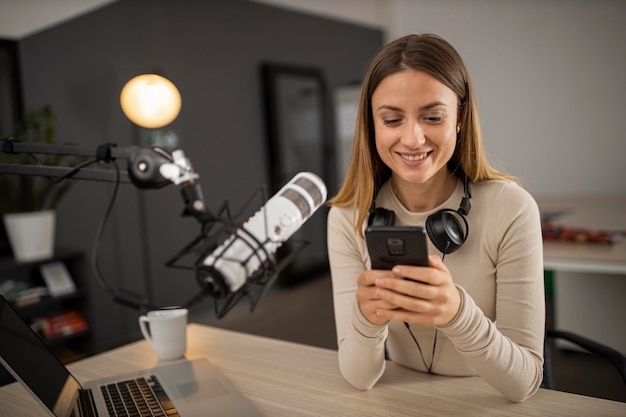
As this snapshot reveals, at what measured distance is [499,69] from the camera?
15.4 feet

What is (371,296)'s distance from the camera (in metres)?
0.99

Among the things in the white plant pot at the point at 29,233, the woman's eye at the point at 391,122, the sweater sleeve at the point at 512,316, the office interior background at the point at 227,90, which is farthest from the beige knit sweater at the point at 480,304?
the office interior background at the point at 227,90

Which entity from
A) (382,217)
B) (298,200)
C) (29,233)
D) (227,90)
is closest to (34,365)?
(298,200)

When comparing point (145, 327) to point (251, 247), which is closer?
point (251, 247)

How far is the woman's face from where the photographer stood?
1.18 m

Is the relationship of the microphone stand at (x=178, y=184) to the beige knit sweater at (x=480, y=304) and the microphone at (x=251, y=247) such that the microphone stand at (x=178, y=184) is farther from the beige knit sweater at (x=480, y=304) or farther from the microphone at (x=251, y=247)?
the beige knit sweater at (x=480, y=304)

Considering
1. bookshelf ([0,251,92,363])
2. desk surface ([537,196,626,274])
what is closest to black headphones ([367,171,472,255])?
desk surface ([537,196,626,274])

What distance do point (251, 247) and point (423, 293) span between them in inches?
12.2

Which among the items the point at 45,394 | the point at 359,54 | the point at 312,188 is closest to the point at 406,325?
the point at 312,188

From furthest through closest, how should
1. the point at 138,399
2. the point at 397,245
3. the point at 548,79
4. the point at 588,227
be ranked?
the point at 548,79, the point at 588,227, the point at 138,399, the point at 397,245

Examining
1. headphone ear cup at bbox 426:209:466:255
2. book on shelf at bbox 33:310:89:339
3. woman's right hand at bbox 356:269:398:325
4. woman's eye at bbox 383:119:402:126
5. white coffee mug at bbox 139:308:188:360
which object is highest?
woman's eye at bbox 383:119:402:126

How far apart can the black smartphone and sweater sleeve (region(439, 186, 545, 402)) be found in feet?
0.51

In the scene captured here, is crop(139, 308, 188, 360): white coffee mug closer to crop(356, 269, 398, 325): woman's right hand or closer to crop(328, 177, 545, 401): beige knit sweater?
crop(328, 177, 545, 401): beige knit sweater

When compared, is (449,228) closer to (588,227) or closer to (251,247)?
(251,247)
